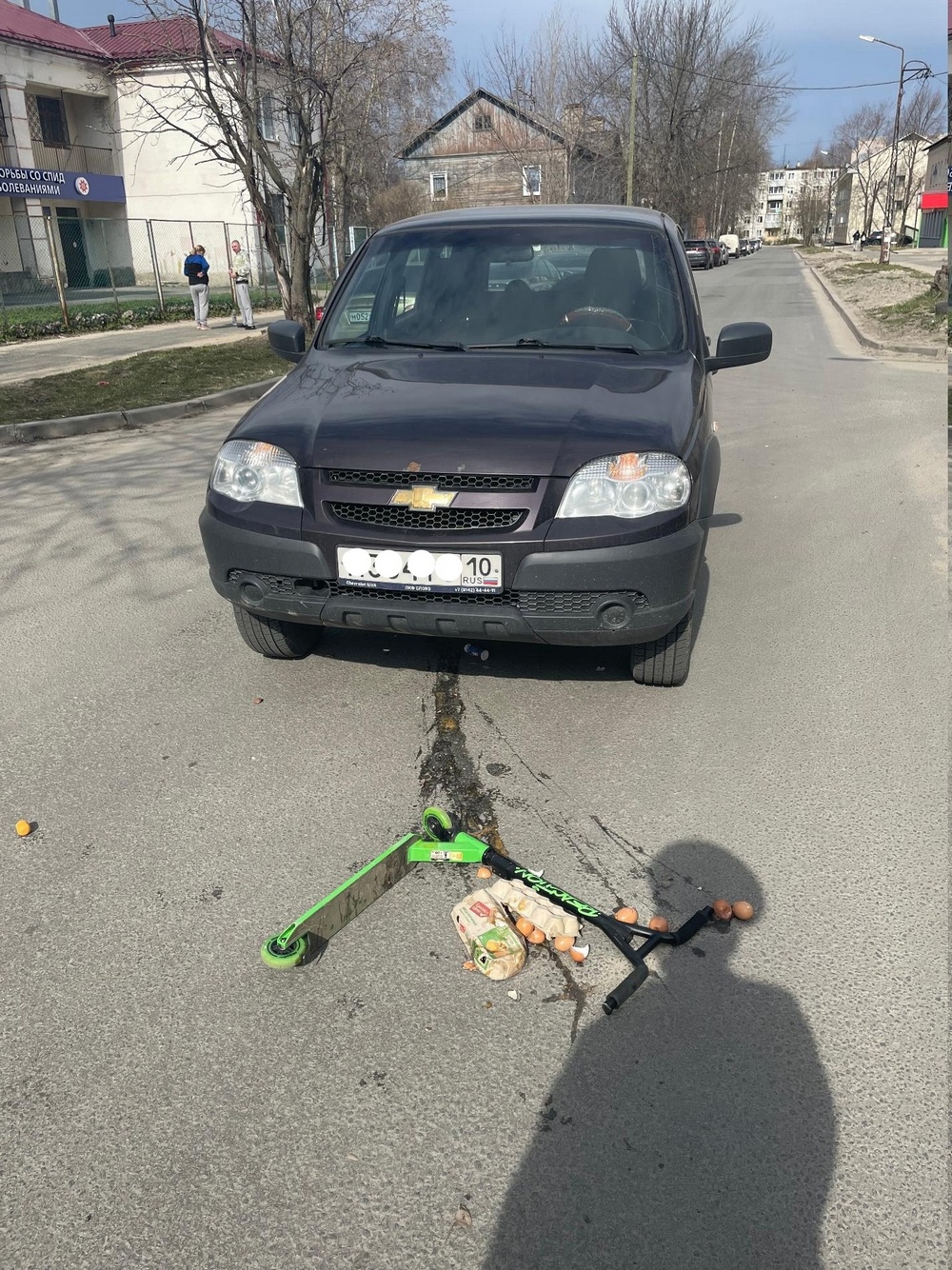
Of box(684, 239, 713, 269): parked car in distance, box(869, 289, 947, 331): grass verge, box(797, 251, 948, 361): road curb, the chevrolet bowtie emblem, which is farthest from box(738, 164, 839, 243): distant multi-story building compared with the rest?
the chevrolet bowtie emblem

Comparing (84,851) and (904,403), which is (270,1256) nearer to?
(84,851)

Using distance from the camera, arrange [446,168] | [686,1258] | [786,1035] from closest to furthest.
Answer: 1. [686,1258]
2. [786,1035]
3. [446,168]

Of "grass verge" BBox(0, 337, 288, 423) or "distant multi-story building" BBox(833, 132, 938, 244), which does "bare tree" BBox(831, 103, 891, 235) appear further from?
"grass verge" BBox(0, 337, 288, 423)

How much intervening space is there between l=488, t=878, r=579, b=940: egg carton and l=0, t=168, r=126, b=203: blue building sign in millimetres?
31030

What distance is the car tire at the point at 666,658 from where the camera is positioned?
3.68 meters

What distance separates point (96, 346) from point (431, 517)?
55.8 ft

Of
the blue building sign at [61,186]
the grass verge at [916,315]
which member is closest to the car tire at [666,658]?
the grass verge at [916,315]

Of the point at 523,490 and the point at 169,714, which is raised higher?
the point at 523,490

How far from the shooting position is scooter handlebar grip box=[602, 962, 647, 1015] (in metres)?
2.22

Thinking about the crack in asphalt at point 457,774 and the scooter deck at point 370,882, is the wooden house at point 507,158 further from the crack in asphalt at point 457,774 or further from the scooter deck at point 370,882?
the scooter deck at point 370,882

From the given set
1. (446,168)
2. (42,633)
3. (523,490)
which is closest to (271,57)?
(42,633)

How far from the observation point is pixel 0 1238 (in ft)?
5.71

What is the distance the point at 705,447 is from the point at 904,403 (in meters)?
8.22

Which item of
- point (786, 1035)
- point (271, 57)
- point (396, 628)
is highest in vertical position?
point (271, 57)
